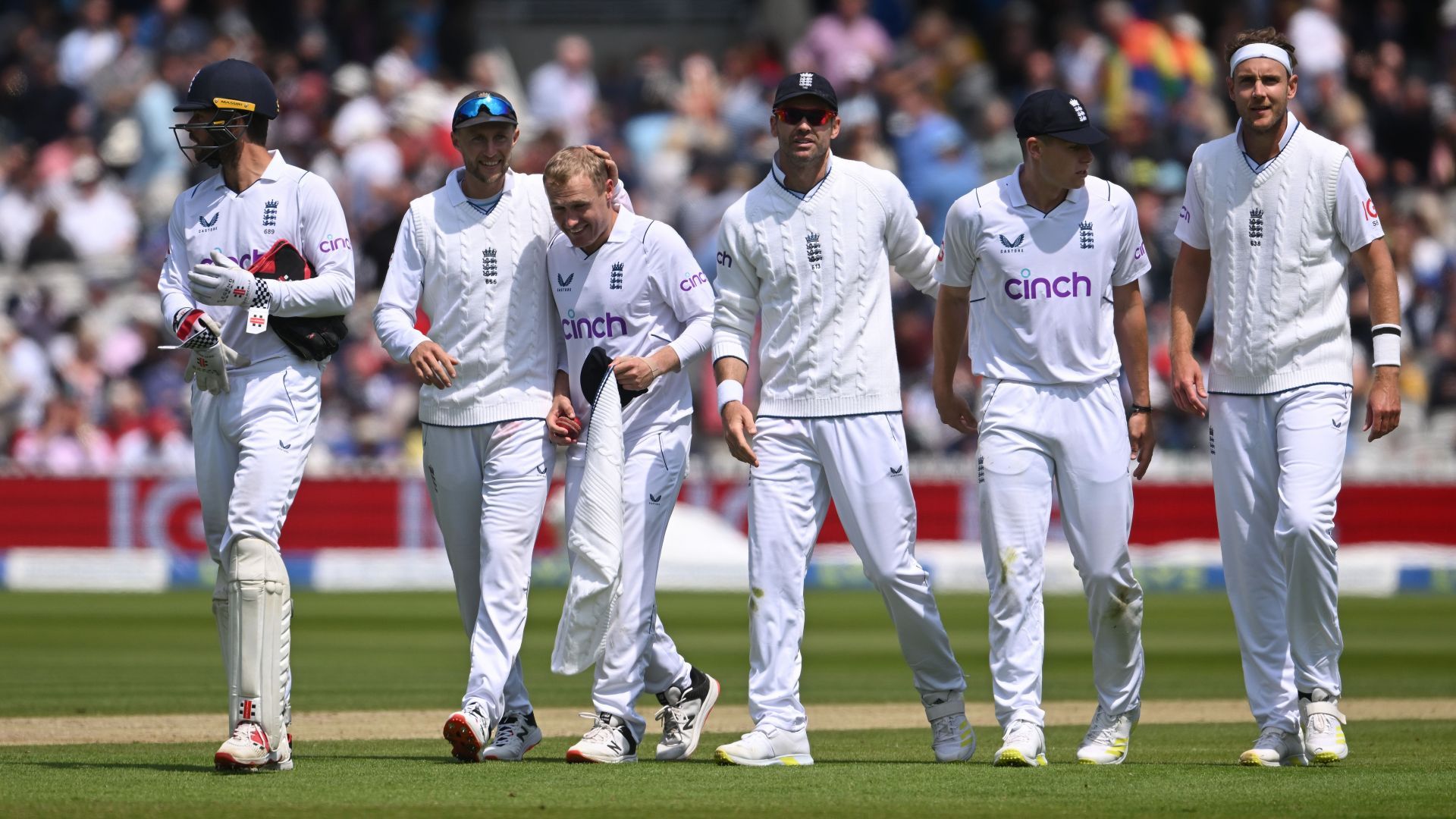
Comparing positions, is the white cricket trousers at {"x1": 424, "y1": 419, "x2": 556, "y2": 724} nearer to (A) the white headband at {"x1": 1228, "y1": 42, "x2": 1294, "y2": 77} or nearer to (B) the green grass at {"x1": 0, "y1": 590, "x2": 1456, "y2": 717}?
(B) the green grass at {"x1": 0, "y1": 590, "x2": 1456, "y2": 717}

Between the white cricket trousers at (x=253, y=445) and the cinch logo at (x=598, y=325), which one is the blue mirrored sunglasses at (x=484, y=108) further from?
the white cricket trousers at (x=253, y=445)

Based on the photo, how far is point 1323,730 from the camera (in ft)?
24.6

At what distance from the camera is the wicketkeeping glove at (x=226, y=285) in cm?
744

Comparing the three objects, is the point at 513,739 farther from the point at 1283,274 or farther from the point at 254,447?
the point at 1283,274

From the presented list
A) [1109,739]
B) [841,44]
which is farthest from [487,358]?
[841,44]

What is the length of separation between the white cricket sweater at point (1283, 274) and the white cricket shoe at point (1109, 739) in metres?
1.30

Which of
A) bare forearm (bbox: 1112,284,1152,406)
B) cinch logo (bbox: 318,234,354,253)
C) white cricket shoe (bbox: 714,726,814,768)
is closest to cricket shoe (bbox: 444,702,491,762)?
white cricket shoe (bbox: 714,726,814,768)

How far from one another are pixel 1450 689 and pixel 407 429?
11608mm

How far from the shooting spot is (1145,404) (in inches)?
309

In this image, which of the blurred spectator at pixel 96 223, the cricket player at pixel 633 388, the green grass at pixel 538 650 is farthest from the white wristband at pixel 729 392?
the blurred spectator at pixel 96 223

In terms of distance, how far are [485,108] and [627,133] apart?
1603 centimetres

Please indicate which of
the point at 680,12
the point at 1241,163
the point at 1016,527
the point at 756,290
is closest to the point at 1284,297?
the point at 1241,163

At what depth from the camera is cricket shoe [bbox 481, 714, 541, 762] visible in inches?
316

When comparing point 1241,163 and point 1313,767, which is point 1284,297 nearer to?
point 1241,163
